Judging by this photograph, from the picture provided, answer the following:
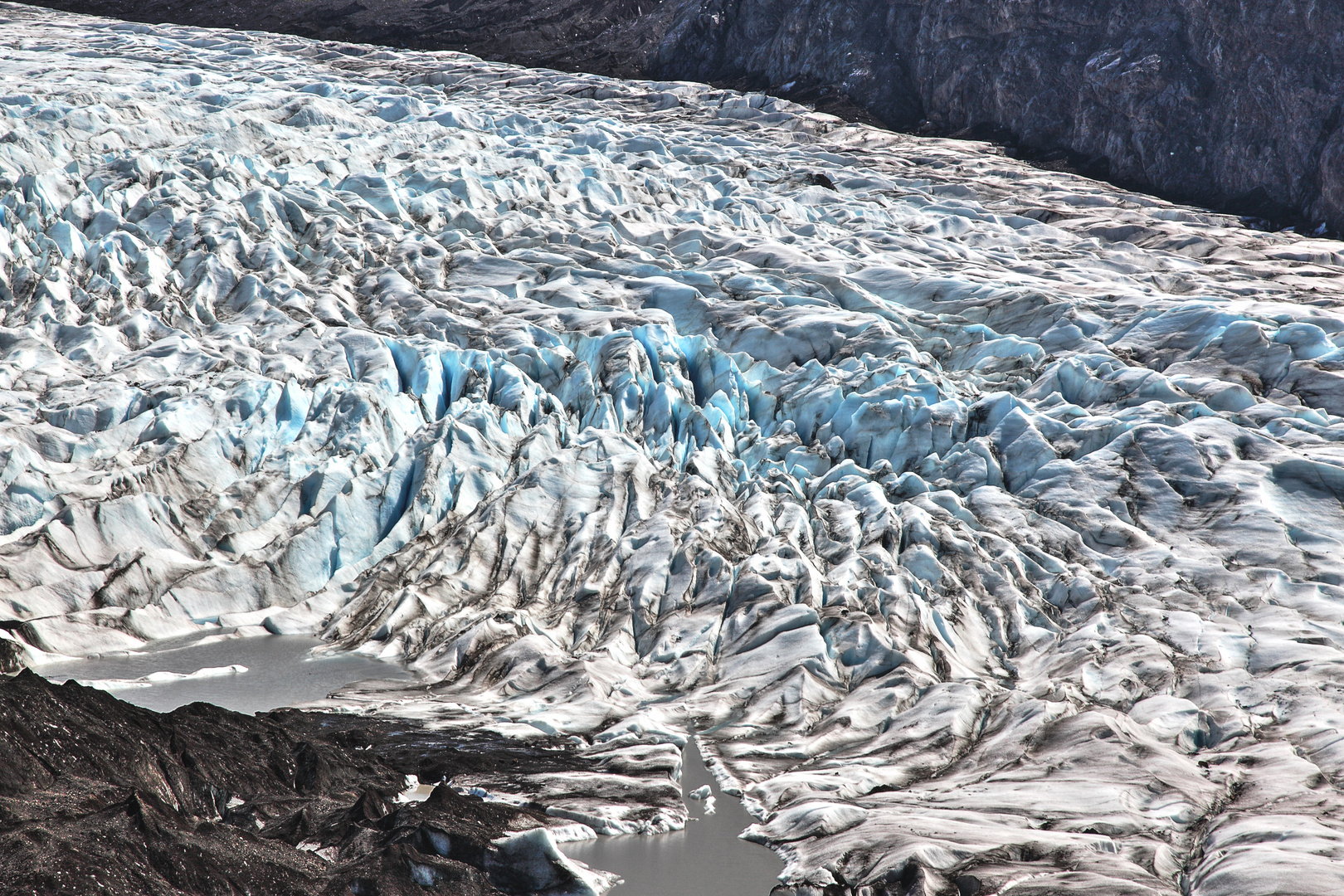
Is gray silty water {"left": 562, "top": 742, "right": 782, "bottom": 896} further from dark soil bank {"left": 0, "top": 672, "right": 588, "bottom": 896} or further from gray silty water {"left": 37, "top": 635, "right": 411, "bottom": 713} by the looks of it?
gray silty water {"left": 37, "top": 635, "right": 411, "bottom": 713}

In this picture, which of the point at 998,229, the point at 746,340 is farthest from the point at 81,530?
the point at 998,229

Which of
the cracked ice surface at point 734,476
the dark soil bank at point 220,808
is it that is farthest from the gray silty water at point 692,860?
the dark soil bank at point 220,808

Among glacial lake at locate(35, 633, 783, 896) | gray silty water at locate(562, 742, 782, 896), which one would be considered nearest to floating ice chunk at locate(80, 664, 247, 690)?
glacial lake at locate(35, 633, 783, 896)

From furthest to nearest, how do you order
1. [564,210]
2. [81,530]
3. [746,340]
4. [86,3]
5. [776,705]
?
1. [86,3]
2. [564,210]
3. [746,340]
4. [81,530]
5. [776,705]

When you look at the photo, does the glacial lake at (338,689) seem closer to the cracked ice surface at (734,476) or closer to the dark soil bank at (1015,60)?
→ the cracked ice surface at (734,476)

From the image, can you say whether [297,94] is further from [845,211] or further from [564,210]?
[845,211]
